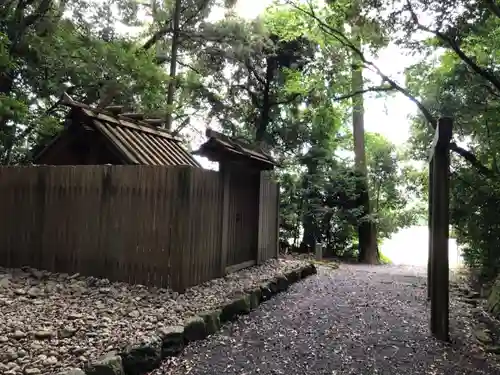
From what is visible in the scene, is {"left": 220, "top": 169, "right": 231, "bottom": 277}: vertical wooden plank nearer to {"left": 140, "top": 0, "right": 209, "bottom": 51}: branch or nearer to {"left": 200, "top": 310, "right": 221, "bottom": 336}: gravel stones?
{"left": 200, "top": 310, "right": 221, "bottom": 336}: gravel stones

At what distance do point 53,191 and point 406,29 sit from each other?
5.99 m

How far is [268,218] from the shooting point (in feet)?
29.1

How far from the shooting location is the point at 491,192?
7.31 meters

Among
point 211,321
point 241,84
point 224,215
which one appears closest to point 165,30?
point 241,84

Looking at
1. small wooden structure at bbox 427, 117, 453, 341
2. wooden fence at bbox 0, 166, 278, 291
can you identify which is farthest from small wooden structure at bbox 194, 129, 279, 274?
small wooden structure at bbox 427, 117, 453, 341

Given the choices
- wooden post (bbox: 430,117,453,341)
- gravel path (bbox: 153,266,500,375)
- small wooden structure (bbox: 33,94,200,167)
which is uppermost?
small wooden structure (bbox: 33,94,200,167)

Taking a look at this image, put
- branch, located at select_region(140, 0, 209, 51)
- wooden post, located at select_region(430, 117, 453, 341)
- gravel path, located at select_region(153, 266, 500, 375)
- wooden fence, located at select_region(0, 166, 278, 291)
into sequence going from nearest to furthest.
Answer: gravel path, located at select_region(153, 266, 500, 375)
wooden post, located at select_region(430, 117, 453, 341)
wooden fence, located at select_region(0, 166, 278, 291)
branch, located at select_region(140, 0, 209, 51)

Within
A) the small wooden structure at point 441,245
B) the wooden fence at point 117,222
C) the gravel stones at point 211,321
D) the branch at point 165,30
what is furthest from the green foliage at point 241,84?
the gravel stones at point 211,321

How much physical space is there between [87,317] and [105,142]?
3139 millimetres

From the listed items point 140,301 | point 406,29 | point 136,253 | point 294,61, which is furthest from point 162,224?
point 294,61

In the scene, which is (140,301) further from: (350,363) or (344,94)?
(344,94)

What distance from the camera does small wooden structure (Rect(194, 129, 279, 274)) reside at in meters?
6.53

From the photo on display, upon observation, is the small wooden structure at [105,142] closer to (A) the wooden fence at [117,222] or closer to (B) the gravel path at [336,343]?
(A) the wooden fence at [117,222]

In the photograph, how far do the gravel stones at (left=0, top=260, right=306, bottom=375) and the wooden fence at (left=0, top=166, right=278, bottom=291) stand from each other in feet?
0.72
